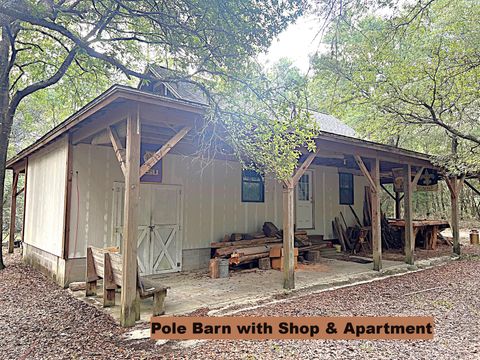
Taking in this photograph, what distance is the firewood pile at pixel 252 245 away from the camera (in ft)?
22.4

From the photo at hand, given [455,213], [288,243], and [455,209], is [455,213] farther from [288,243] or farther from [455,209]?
[288,243]

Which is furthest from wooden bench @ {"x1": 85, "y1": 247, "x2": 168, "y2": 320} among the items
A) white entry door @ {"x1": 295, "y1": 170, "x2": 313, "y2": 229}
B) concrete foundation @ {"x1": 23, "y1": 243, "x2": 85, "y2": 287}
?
white entry door @ {"x1": 295, "y1": 170, "x2": 313, "y2": 229}

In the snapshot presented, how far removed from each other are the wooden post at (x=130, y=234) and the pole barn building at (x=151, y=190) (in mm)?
11

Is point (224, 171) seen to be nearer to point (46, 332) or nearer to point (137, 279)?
point (137, 279)

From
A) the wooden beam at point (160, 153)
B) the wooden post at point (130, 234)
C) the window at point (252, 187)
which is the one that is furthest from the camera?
the window at point (252, 187)

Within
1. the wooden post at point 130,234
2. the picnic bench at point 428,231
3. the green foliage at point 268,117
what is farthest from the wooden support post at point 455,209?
the wooden post at point 130,234

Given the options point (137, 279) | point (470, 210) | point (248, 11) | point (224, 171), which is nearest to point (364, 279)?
point (224, 171)

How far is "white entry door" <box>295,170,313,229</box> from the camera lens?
9172 mm

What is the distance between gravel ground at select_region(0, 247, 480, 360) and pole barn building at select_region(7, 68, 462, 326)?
591mm

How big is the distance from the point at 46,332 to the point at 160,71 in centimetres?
562

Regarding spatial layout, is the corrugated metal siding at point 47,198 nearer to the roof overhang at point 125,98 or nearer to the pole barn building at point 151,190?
the pole barn building at point 151,190

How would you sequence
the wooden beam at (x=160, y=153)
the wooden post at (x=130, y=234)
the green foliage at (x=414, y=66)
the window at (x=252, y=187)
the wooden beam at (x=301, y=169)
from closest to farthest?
the wooden post at (x=130, y=234), the wooden beam at (x=160, y=153), the green foliage at (x=414, y=66), the wooden beam at (x=301, y=169), the window at (x=252, y=187)

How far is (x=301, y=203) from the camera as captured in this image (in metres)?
9.26

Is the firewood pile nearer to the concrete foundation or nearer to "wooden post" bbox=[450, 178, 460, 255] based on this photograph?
the concrete foundation
